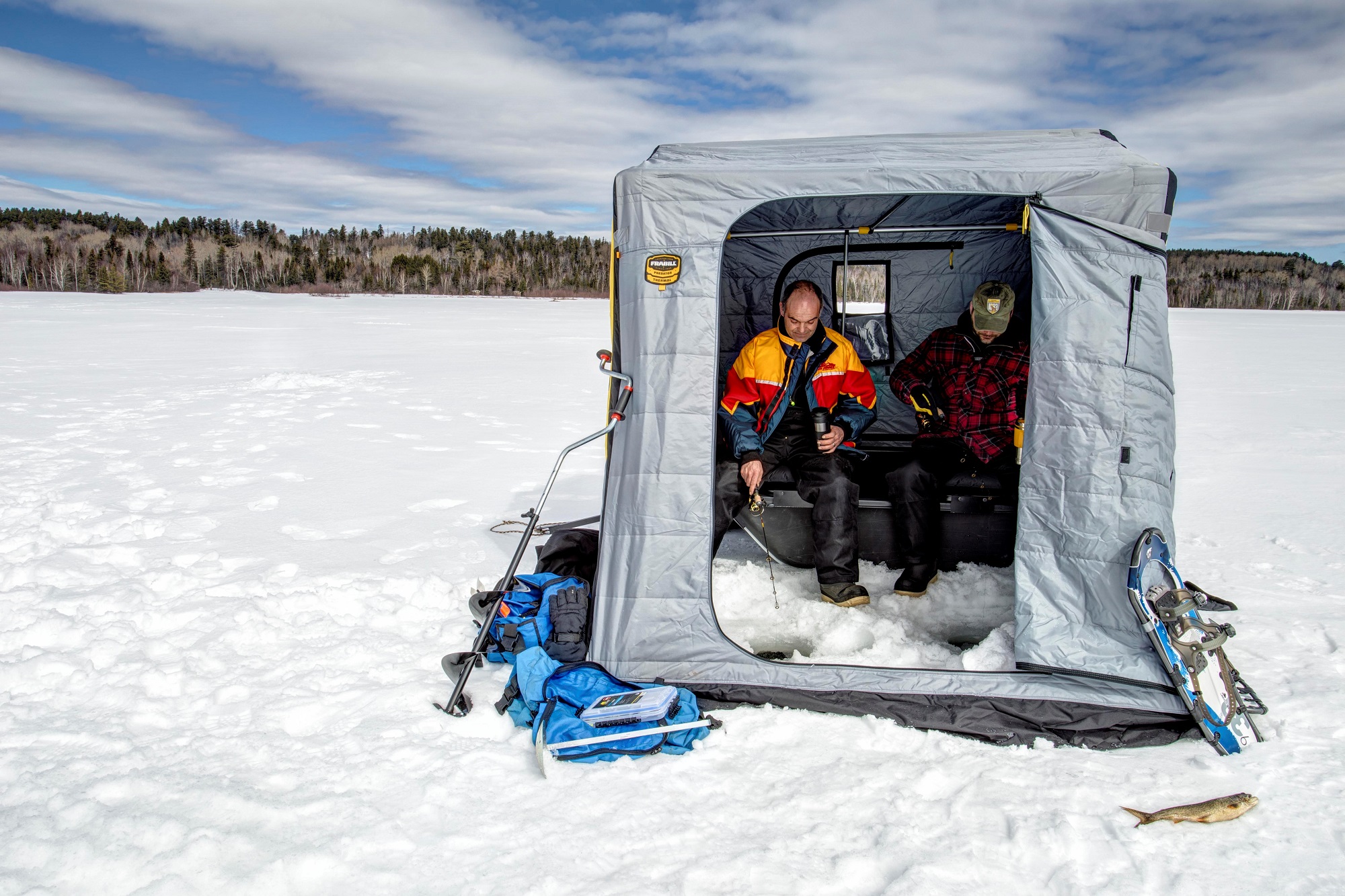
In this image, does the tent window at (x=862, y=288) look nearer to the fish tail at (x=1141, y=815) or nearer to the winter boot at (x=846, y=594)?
the winter boot at (x=846, y=594)

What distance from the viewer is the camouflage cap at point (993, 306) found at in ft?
11.5

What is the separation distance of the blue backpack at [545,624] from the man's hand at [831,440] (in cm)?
125

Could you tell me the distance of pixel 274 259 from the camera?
55000mm

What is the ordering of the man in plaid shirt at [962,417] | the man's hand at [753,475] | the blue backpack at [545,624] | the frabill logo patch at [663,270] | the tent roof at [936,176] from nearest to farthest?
1. the tent roof at [936,176]
2. the frabill logo patch at [663,270]
3. the blue backpack at [545,624]
4. the man's hand at [753,475]
5. the man in plaid shirt at [962,417]

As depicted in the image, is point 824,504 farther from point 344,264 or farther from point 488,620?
point 344,264

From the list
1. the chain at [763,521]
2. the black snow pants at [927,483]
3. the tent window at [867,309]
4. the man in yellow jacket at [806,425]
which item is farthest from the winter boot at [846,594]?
the tent window at [867,309]

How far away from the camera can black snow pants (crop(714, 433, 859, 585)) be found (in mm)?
3520

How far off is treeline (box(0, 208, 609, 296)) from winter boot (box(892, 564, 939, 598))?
1764 inches

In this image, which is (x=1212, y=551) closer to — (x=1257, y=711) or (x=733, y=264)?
(x=1257, y=711)

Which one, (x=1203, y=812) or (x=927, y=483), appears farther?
(x=927, y=483)

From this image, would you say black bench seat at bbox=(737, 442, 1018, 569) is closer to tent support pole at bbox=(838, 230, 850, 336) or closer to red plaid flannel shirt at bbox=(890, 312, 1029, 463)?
red plaid flannel shirt at bbox=(890, 312, 1029, 463)

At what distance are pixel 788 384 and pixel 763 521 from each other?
2.22 ft

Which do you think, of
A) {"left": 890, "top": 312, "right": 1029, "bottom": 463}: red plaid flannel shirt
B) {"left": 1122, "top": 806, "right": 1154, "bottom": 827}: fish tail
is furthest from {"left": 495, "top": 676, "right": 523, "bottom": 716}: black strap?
{"left": 890, "top": 312, "right": 1029, "bottom": 463}: red plaid flannel shirt

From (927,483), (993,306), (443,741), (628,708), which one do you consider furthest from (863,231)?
(443,741)
